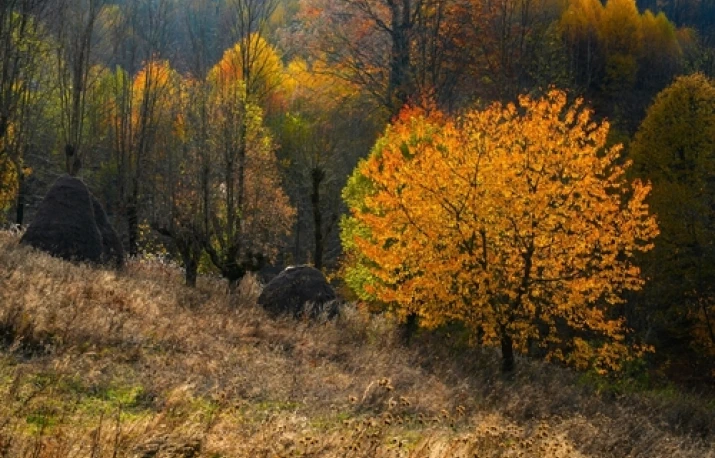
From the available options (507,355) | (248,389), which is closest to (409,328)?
(507,355)

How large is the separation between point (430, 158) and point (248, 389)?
28.9 feet

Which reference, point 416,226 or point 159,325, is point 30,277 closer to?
point 159,325

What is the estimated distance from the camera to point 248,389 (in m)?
9.26

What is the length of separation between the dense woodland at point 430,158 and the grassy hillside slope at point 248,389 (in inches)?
61.9

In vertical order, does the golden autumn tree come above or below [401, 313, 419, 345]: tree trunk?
above

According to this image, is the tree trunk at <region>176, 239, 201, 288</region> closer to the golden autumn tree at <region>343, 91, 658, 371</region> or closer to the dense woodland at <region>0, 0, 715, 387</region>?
the dense woodland at <region>0, 0, 715, 387</region>

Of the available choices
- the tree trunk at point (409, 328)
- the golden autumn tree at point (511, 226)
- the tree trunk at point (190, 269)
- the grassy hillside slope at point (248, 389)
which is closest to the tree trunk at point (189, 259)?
the tree trunk at point (190, 269)

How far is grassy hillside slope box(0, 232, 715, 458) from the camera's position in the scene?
5.94 m

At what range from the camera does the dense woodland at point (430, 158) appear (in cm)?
1588

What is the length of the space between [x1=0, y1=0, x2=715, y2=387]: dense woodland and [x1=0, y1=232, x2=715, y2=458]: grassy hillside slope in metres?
1.57

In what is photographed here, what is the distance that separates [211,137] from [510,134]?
1057cm

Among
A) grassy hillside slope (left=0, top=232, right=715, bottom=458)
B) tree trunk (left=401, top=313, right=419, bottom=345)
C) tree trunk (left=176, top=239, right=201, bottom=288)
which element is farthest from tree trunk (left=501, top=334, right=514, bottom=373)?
tree trunk (left=176, top=239, right=201, bottom=288)

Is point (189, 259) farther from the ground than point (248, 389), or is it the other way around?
point (189, 259)

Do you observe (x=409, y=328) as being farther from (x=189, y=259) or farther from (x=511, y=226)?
(x=189, y=259)
